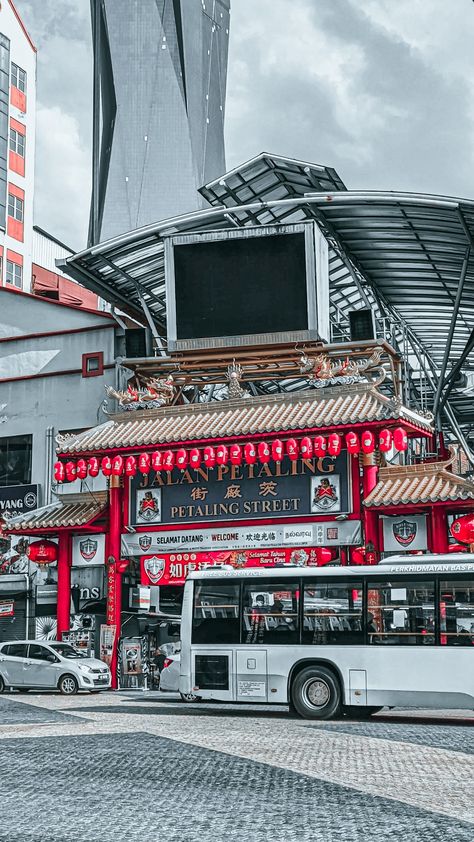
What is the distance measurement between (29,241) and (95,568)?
4647 centimetres

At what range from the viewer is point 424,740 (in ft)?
50.6

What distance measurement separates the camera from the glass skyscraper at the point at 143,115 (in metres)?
136

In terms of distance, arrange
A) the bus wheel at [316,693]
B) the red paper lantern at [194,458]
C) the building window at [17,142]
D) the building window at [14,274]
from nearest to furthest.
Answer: the bus wheel at [316,693] → the red paper lantern at [194,458] → the building window at [14,274] → the building window at [17,142]

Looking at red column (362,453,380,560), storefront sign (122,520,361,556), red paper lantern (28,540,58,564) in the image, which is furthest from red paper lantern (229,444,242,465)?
red paper lantern (28,540,58,564)

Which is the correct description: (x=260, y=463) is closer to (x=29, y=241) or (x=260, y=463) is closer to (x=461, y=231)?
(x=461, y=231)

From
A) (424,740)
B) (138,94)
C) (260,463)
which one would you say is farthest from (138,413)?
(138,94)

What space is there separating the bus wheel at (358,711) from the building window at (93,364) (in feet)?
67.1

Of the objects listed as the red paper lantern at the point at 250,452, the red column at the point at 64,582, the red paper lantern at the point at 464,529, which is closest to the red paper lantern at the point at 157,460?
the red paper lantern at the point at 250,452

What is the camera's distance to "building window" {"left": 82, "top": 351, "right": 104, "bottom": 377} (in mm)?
38875

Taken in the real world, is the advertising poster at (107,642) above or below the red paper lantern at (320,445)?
below

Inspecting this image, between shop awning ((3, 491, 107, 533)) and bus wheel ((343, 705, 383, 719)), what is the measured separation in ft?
43.4

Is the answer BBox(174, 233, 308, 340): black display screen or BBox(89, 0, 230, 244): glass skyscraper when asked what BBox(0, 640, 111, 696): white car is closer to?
BBox(174, 233, 308, 340): black display screen

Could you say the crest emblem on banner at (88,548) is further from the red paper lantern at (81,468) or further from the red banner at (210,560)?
the red paper lantern at (81,468)

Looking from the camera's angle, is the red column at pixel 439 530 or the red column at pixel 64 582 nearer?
the red column at pixel 439 530
